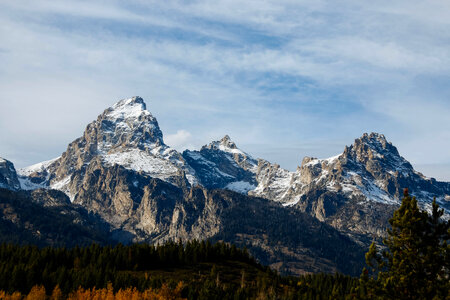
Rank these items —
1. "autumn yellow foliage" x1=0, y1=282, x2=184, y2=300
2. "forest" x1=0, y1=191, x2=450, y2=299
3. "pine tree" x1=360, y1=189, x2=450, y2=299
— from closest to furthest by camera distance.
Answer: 1. "pine tree" x1=360, y1=189, x2=450, y2=299
2. "forest" x1=0, y1=191, x2=450, y2=299
3. "autumn yellow foliage" x1=0, y1=282, x2=184, y2=300

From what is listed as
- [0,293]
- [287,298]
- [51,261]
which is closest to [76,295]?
[0,293]

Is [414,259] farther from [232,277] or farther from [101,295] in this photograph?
[232,277]

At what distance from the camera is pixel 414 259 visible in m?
70.2

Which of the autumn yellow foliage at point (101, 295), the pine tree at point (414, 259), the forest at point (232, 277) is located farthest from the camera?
the autumn yellow foliage at point (101, 295)

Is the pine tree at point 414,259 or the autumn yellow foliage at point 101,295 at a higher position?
the pine tree at point 414,259

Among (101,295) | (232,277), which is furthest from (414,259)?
(232,277)

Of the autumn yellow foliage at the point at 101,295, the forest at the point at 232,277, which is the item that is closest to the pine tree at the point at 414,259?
the forest at the point at 232,277

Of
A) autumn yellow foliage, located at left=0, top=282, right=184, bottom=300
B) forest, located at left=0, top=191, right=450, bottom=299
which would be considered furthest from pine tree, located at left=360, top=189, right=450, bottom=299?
autumn yellow foliage, located at left=0, top=282, right=184, bottom=300

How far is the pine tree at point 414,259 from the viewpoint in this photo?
69000 mm

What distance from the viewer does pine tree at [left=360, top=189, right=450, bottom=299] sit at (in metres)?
69.0

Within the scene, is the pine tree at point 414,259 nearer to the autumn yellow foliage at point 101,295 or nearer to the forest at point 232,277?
the forest at point 232,277

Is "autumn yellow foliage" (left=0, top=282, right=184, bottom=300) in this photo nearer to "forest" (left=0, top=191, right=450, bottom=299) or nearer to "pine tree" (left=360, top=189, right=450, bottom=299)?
"forest" (left=0, top=191, right=450, bottom=299)

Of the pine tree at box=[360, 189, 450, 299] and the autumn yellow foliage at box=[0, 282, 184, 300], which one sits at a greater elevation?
the pine tree at box=[360, 189, 450, 299]

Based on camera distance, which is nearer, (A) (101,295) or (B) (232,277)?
(A) (101,295)
